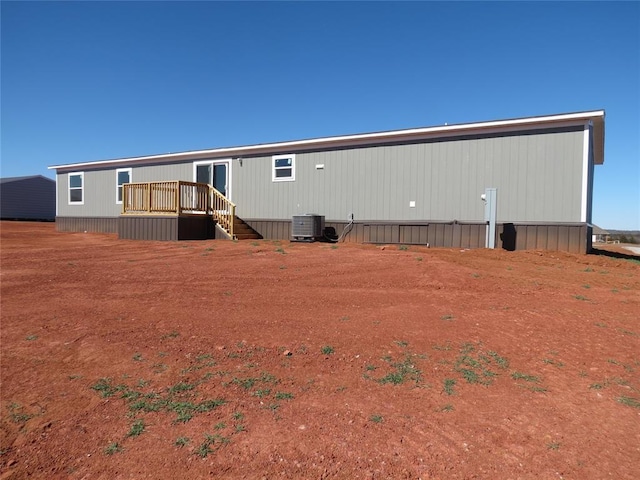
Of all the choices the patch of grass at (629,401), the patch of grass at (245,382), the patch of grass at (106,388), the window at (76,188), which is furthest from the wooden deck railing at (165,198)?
the patch of grass at (629,401)

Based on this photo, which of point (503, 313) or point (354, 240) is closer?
point (503, 313)

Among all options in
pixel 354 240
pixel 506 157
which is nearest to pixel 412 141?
pixel 506 157

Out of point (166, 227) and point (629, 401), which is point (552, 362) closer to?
point (629, 401)

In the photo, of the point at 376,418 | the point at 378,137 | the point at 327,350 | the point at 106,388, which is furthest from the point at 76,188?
the point at 376,418

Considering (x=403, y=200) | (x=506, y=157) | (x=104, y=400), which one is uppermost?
(x=506, y=157)

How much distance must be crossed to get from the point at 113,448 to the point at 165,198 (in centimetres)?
1299

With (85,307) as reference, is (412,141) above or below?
above

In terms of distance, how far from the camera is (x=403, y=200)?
12797 mm

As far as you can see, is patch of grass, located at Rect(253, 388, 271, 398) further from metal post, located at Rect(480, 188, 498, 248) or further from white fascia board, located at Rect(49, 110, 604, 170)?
white fascia board, located at Rect(49, 110, 604, 170)

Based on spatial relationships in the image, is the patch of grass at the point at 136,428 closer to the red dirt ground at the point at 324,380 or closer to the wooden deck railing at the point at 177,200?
the red dirt ground at the point at 324,380

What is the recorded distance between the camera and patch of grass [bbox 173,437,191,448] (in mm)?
2520

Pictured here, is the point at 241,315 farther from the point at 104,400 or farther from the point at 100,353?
the point at 104,400

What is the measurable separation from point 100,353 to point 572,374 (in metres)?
4.16

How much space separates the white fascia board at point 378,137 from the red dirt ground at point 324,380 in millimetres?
5581
